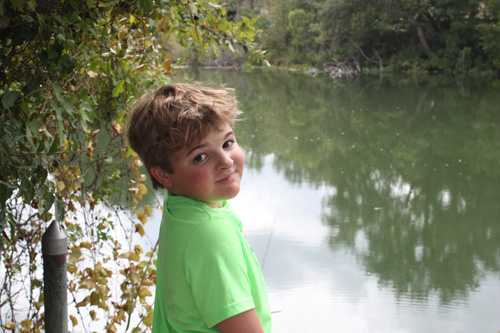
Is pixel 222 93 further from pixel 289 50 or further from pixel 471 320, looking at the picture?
pixel 289 50

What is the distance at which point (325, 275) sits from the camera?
6543 millimetres

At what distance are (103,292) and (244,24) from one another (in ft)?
3.26

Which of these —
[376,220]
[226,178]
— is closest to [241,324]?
[226,178]

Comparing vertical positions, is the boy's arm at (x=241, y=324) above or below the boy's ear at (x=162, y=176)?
below

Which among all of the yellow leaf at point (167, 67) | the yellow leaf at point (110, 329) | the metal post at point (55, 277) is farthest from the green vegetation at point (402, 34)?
the metal post at point (55, 277)

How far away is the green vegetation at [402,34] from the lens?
30.9 metres

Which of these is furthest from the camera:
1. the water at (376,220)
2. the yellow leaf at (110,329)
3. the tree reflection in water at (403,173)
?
the tree reflection in water at (403,173)

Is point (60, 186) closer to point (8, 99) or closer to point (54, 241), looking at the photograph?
point (54, 241)

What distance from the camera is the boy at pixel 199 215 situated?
1040 mm

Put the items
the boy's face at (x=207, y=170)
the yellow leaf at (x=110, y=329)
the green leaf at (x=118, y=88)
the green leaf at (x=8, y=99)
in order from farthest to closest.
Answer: the yellow leaf at (x=110, y=329), the green leaf at (x=118, y=88), the green leaf at (x=8, y=99), the boy's face at (x=207, y=170)

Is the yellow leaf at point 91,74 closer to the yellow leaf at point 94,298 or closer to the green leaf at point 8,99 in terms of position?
the green leaf at point 8,99

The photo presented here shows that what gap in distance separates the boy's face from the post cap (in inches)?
33.0

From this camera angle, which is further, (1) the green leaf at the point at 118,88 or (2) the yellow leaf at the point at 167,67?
(2) the yellow leaf at the point at 167,67

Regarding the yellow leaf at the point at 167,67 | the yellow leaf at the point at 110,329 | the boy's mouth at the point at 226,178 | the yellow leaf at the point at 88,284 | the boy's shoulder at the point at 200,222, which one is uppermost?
the yellow leaf at the point at 167,67
